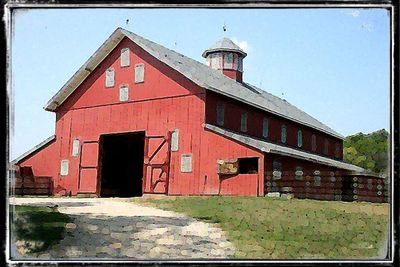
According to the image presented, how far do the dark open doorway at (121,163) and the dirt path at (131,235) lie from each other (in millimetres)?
425

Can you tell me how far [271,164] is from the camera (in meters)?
9.64

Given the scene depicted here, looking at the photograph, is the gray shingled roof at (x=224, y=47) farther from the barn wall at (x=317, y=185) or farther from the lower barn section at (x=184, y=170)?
the barn wall at (x=317, y=185)

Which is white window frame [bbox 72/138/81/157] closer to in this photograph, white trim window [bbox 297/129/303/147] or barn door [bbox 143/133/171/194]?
barn door [bbox 143/133/171/194]

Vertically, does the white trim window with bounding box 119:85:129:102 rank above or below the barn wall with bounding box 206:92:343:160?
above

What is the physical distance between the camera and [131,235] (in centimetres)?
888

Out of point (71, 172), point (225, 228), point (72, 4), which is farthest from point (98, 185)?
point (72, 4)

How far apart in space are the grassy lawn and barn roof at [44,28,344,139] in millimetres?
1051

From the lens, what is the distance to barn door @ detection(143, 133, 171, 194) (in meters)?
9.71

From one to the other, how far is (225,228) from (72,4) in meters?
3.31

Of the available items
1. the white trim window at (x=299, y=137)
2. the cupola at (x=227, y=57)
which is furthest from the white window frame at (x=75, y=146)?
the white trim window at (x=299, y=137)

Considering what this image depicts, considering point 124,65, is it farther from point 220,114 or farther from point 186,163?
point 186,163

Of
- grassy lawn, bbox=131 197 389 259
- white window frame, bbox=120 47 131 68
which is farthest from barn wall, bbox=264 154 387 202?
white window frame, bbox=120 47 131 68

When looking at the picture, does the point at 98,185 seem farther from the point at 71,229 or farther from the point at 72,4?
the point at 72,4

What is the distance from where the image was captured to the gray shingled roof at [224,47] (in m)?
9.14
